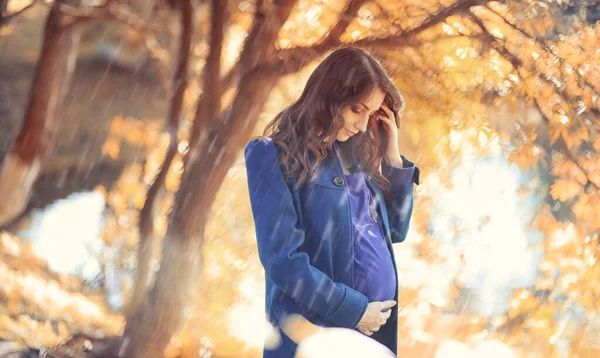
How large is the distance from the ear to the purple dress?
0.49 feet

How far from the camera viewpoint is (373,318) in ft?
5.06

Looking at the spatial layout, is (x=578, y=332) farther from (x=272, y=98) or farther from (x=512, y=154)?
(x=272, y=98)

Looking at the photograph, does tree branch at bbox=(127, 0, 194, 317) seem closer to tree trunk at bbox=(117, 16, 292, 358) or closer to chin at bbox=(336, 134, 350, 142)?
tree trunk at bbox=(117, 16, 292, 358)

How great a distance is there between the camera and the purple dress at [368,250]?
1.59m

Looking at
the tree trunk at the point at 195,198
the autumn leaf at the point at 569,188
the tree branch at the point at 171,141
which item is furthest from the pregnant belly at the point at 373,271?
the autumn leaf at the point at 569,188

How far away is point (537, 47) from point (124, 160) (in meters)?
3.11

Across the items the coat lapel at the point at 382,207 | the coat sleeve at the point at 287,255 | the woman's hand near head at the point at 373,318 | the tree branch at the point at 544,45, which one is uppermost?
the coat sleeve at the point at 287,255

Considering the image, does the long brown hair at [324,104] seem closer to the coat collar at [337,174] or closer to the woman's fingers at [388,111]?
the coat collar at [337,174]

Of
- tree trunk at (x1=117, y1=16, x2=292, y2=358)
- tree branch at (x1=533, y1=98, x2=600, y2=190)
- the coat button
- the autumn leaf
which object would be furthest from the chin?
the autumn leaf

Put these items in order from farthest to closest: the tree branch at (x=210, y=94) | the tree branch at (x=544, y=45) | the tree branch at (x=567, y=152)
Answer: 1. the tree branch at (x=567, y=152)
2. the tree branch at (x=544, y=45)
3. the tree branch at (x=210, y=94)

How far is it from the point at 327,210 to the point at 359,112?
10.9 inches

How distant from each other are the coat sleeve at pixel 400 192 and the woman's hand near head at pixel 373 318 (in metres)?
0.32

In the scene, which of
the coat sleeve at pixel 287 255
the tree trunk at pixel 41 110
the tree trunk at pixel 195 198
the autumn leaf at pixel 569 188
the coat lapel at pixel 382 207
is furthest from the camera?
the autumn leaf at pixel 569 188

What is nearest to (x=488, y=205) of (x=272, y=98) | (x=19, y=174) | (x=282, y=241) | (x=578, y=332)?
(x=578, y=332)
